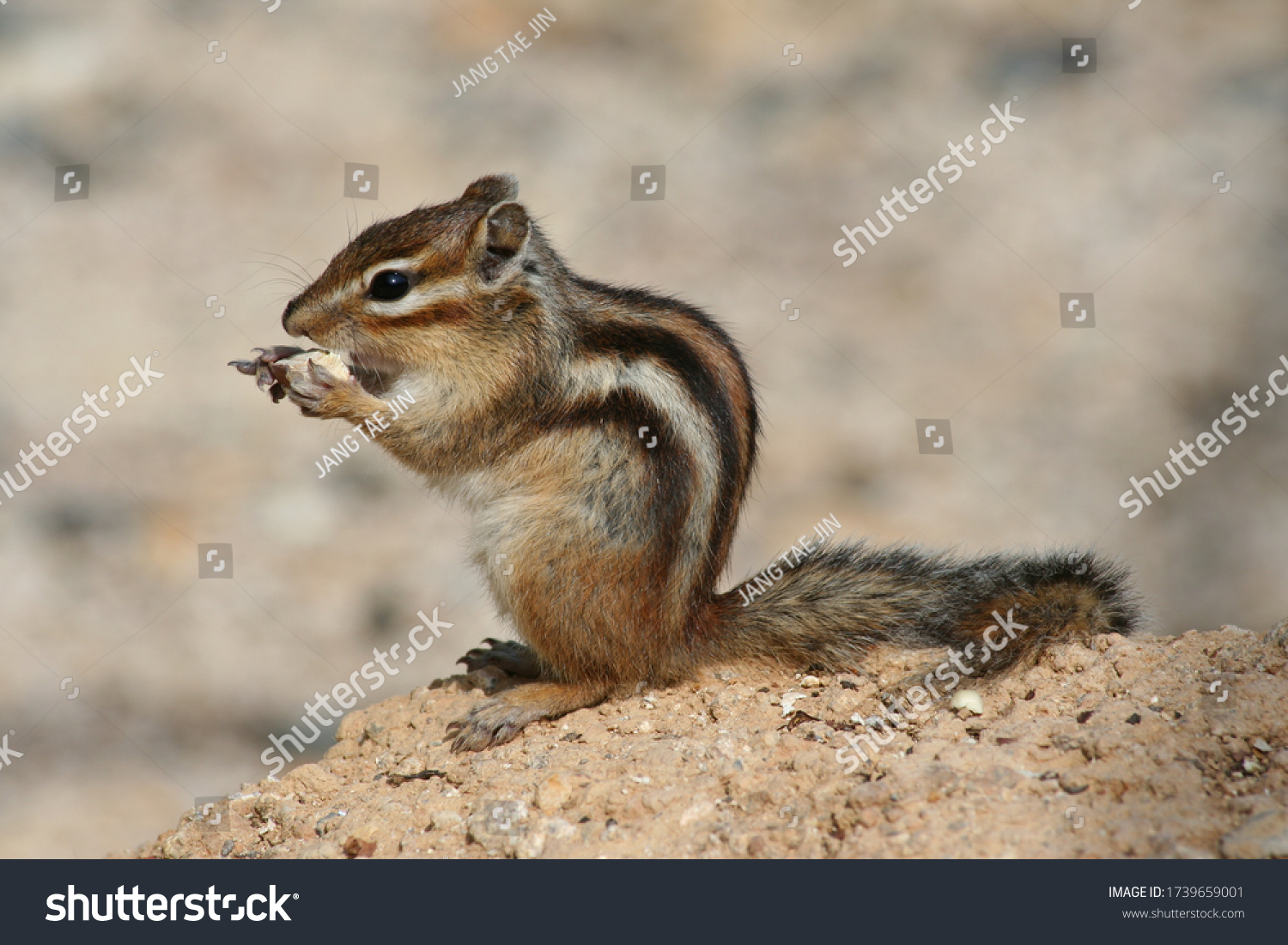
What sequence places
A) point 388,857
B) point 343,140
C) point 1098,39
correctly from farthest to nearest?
point 1098,39, point 343,140, point 388,857

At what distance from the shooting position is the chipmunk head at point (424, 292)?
4.24 meters

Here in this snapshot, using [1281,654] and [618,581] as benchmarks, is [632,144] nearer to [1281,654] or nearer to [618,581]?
[618,581]

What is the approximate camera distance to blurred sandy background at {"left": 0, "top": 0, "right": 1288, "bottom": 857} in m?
8.51

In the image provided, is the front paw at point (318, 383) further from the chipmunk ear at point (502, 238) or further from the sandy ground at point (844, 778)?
Answer: the sandy ground at point (844, 778)

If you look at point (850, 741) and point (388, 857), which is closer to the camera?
point (388, 857)

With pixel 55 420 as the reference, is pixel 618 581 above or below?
below

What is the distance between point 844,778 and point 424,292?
2.39 meters

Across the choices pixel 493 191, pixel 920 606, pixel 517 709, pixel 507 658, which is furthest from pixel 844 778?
pixel 493 191

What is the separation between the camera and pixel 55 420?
29.3ft

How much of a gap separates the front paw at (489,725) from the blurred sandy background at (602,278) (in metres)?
4.52

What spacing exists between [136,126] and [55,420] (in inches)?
111

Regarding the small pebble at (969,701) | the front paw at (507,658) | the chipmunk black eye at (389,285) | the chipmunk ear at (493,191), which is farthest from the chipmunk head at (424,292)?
the small pebble at (969,701)

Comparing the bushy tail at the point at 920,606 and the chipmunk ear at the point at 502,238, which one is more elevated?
the chipmunk ear at the point at 502,238

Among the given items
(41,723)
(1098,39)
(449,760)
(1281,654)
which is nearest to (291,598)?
(41,723)
